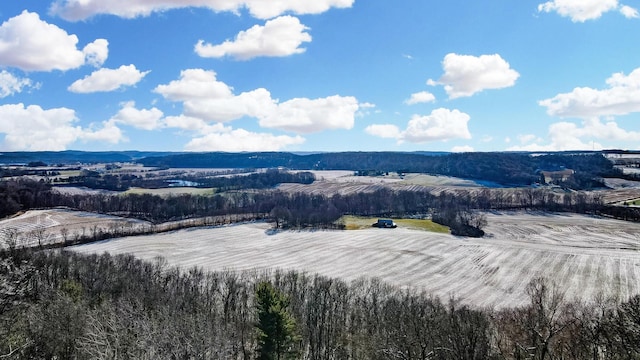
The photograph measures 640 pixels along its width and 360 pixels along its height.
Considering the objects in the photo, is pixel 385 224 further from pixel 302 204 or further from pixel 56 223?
pixel 56 223

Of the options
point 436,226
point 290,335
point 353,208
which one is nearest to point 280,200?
point 353,208

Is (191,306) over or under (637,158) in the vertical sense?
under

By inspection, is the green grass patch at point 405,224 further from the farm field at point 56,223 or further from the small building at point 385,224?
the farm field at point 56,223

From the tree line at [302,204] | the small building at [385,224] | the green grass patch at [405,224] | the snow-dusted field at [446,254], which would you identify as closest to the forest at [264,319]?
the snow-dusted field at [446,254]

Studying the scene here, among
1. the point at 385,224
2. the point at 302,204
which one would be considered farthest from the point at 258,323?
the point at 302,204

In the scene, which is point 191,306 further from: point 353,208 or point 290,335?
point 353,208

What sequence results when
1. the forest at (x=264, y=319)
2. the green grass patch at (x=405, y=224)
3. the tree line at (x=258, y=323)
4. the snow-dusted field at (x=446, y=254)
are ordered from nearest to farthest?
the tree line at (x=258, y=323)
the forest at (x=264, y=319)
the snow-dusted field at (x=446, y=254)
the green grass patch at (x=405, y=224)
